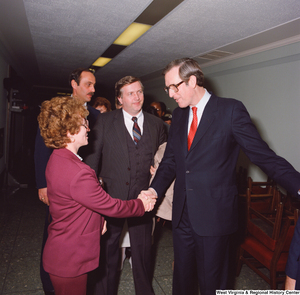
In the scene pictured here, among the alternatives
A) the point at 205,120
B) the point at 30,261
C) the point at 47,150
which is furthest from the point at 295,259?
the point at 30,261

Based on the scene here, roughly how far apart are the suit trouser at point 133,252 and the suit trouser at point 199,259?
410mm

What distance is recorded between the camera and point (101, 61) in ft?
22.5

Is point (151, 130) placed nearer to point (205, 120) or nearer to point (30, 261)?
point (205, 120)

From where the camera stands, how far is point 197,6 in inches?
131

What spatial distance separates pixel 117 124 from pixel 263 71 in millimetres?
3941

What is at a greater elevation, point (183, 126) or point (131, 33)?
point (131, 33)

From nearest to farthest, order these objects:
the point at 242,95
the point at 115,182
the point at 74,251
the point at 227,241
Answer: the point at 74,251
the point at 227,241
the point at 115,182
the point at 242,95

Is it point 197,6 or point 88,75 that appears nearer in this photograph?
point 88,75

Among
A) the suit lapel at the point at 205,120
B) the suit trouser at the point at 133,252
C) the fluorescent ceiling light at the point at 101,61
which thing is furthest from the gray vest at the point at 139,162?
the fluorescent ceiling light at the point at 101,61

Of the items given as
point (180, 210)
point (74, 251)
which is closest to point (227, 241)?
point (180, 210)

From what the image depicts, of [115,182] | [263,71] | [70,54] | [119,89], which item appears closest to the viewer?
[115,182]

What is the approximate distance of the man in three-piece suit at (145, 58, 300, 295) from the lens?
147 centimetres

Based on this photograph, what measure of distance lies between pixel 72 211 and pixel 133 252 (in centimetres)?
95

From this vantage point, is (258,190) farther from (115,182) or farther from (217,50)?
(217,50)
